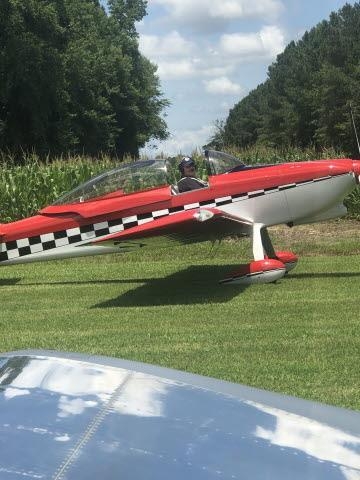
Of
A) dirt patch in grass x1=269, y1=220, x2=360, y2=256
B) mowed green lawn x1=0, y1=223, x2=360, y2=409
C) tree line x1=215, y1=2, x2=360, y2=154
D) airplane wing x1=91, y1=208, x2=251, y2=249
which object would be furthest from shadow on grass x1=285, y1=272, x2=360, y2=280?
tree line x1=215, y1=2, x2=360, y2=154

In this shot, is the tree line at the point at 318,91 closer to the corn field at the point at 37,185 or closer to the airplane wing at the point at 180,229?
the corn field at the point at 37,185

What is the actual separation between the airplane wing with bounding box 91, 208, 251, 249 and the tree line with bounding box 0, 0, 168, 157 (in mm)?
27284

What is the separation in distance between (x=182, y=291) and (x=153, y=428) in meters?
7.20

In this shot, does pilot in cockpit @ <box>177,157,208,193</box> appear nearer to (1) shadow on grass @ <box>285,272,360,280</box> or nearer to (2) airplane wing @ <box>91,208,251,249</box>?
(2) airplane wing @ <box>91,208,251,249</box>

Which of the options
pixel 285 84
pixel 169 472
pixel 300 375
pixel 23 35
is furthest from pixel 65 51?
pixel 285 84

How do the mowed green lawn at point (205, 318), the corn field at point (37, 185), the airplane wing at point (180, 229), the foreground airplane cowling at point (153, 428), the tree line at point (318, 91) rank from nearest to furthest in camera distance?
the foreground airplane cowling at point (153, 428) < the mowed green lawn at point (205, 318) < the airplane wing at point (180, 229) < the corn field at point (37, 185) < the tree line at point (318, 91)

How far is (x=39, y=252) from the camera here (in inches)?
384

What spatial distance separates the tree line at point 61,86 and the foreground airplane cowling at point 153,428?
34.2m

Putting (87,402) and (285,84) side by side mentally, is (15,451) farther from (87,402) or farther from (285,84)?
(285,84)

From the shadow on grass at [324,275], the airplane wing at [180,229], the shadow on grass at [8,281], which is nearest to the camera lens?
the airplane wing at [180,229]

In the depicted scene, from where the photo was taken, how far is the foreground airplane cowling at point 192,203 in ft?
29.8

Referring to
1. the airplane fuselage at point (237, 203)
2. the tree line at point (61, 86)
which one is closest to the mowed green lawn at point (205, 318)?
the airplane fuselage at point (237, 203)

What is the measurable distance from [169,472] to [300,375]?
3290 mm

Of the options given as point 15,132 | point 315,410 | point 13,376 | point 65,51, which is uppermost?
point 65,51
